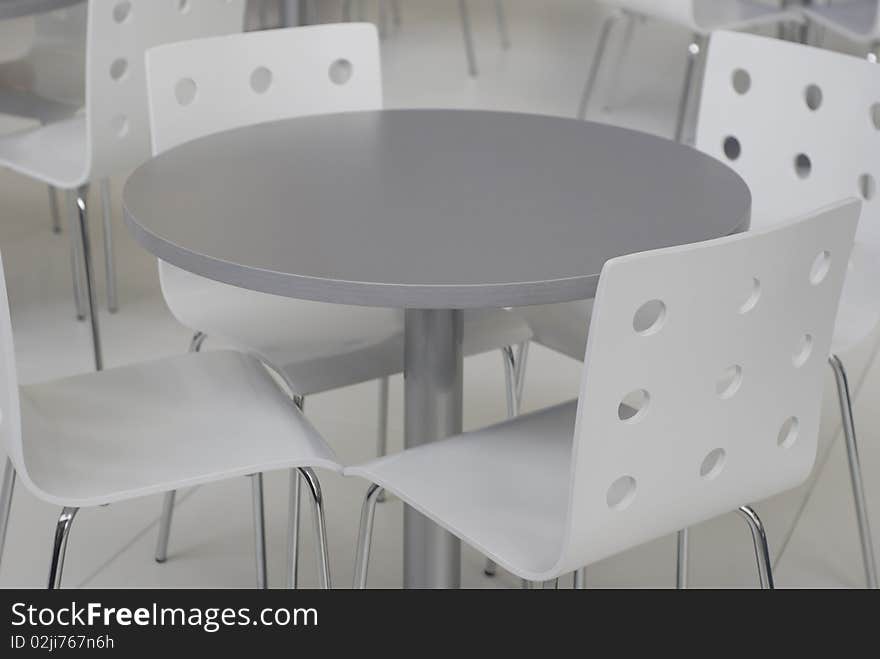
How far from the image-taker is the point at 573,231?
1.70m

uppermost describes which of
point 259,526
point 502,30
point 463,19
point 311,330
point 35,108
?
point 311,330

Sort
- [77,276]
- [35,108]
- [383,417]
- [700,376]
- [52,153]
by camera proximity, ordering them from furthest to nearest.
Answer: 1. [77,276]
2. [35,108]
3. [52,153]
4. [383,417]
5. [700,376]

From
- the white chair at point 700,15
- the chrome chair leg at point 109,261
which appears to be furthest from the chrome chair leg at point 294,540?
the white chair at point 700,15

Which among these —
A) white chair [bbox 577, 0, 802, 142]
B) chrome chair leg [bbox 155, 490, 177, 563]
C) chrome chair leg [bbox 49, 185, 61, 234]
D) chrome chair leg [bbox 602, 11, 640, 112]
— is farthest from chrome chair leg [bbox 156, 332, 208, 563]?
chrome chair leg [bbox 602, 11, 640, 112]

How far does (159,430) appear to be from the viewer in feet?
5.89

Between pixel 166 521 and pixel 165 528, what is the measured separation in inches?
0.7

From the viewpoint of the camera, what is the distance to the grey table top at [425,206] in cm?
155

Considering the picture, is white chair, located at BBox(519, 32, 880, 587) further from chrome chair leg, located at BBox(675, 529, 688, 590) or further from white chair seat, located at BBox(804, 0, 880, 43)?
white chair seat, located at BBox(804, 0, 880, 43)

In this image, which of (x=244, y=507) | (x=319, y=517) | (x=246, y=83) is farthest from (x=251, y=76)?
(x=319, y=517)

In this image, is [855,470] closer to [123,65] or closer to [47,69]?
[123,65]

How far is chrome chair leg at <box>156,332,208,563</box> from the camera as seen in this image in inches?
89.6

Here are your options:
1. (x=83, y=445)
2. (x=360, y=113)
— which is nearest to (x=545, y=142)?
(x=360, y=113)

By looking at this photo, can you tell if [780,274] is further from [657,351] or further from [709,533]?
[709,533]
